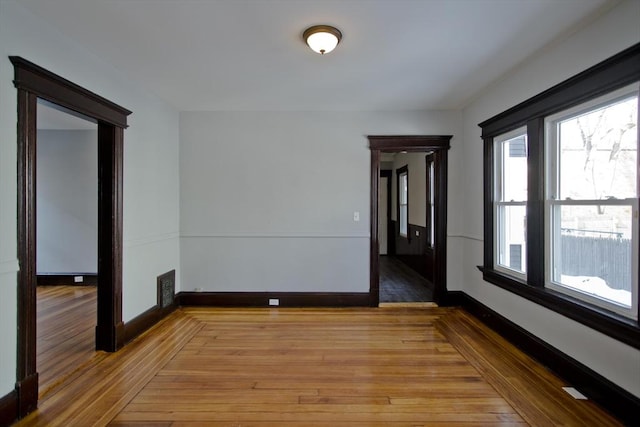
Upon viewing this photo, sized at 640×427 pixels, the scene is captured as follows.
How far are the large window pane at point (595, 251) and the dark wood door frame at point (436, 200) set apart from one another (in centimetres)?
160

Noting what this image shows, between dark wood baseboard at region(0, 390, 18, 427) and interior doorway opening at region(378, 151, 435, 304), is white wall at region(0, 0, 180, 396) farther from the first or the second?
interior doorway opening at region(378, 151, 435, 304)

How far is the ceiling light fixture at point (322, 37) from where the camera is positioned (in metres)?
2.26

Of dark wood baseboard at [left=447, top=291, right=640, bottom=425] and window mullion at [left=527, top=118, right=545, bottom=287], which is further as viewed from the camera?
window mullion at [left=527, top=118, right=545, bottom=287]

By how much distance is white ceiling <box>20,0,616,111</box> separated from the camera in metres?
2.06

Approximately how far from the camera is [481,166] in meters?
3.76

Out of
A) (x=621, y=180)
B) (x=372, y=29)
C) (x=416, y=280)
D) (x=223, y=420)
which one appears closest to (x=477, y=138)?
(x=621, y=180)

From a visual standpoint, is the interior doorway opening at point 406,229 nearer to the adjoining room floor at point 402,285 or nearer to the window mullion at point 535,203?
the adjoining room floor at point 402,285

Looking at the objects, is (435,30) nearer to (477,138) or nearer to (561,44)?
(561,44)

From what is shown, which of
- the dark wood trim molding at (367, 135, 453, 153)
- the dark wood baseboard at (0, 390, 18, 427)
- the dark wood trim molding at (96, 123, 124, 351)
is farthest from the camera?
the dark wood trim molding at (367, 135, 453, 153)

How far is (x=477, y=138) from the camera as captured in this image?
3.84 metres

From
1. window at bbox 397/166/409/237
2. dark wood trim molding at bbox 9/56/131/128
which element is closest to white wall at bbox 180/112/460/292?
dark wood trim molding at bbox 9/56/131/128

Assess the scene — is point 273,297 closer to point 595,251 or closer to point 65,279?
point 595,251

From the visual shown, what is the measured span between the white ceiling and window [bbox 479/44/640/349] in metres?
0.50

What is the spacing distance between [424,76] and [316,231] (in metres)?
2.21
